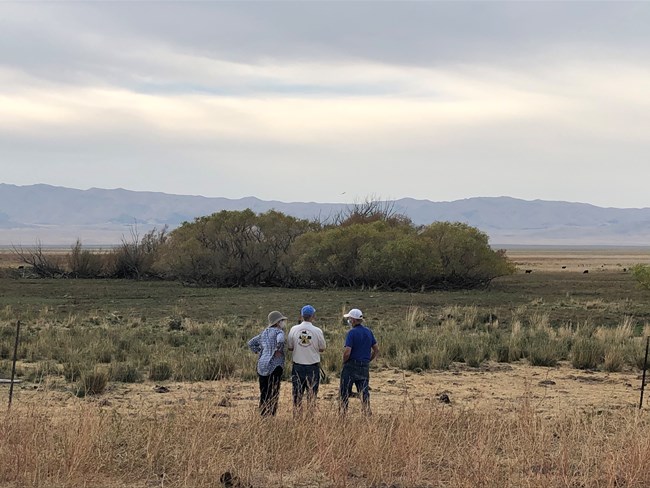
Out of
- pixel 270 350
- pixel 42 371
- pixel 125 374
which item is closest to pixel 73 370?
pixel 42 371

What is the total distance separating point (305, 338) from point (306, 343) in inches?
2.9

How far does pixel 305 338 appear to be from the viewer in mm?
11852

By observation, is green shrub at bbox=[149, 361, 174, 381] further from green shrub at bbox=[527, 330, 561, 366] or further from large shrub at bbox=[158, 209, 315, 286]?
large shrub at bbox=[158, 209, 315, 286]

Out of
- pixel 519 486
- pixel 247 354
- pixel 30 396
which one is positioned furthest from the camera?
pixel 247 354

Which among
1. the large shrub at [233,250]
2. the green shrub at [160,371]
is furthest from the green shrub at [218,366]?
the large shrub at [233,250]

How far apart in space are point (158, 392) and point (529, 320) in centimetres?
1780

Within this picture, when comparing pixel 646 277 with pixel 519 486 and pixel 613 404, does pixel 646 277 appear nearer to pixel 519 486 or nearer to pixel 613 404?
pixel 613 404

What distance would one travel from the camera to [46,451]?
9008mm

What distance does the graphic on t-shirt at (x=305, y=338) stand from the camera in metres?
11.9

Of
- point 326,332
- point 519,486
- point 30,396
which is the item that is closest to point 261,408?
point 519,486

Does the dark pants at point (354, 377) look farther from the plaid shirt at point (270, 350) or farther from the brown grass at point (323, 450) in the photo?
the plaid shirt at point (270, 350)

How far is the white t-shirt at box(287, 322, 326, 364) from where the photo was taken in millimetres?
11867

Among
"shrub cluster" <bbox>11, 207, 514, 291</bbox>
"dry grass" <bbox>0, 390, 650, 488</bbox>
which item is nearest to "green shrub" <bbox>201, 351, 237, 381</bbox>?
"dry grass" <bbox>0, 390, 650, 488</bbox>

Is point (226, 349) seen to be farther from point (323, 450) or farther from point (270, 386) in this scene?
point (323, 450)
